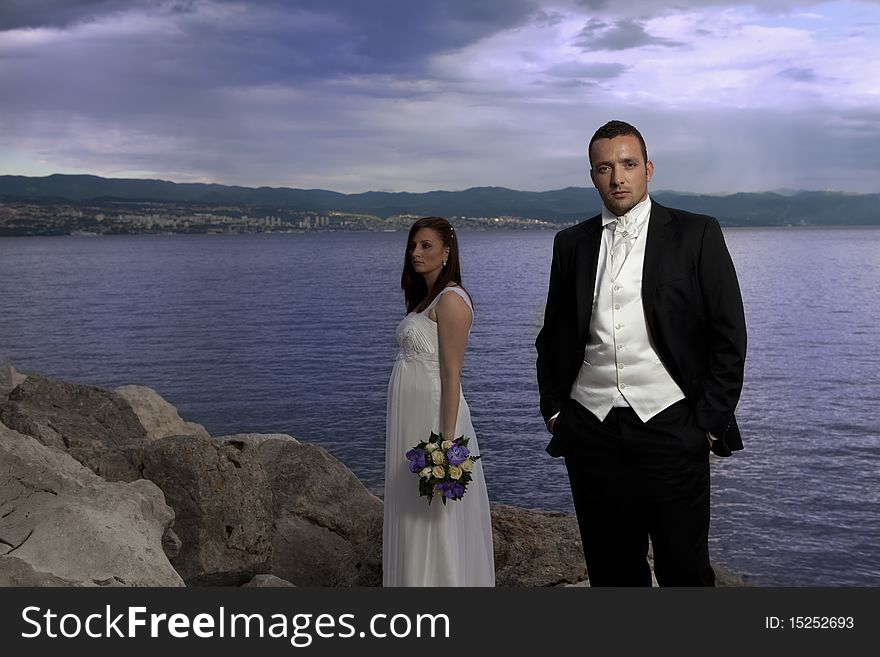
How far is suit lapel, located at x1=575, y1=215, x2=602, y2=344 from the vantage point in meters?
4.31

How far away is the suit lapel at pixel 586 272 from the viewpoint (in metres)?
4.31

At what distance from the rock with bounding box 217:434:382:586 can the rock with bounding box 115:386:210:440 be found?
12.4 feet

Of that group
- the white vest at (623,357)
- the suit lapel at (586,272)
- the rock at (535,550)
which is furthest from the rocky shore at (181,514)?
the suit lapel at (586,272)

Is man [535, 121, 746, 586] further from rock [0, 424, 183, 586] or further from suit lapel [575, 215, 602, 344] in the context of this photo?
rock [0, 424, 183, 586]

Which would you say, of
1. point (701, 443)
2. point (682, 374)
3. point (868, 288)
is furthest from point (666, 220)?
point (868, 288)

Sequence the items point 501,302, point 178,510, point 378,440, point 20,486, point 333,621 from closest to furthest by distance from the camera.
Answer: point 333,621 → point 20,486 → point 178,510 → point 378,440 → point 501,302

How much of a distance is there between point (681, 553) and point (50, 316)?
190ft

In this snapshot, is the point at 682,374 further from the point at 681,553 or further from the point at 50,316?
the point at 50,316

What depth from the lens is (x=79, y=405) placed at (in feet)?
34.1

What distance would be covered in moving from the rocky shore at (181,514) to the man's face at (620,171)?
3.40 m

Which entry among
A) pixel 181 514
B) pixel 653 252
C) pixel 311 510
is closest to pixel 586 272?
pixel 653 252

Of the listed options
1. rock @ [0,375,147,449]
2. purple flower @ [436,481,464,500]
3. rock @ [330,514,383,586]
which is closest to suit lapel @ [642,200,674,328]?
purple flower @ [436,481,464,500]

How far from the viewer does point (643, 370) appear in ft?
13.6

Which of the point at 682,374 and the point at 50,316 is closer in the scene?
the point at 682,374
